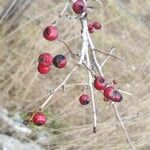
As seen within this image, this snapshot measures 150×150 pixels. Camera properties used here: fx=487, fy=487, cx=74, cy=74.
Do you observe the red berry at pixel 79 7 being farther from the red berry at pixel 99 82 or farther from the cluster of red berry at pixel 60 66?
the red berry at pixel 99 82

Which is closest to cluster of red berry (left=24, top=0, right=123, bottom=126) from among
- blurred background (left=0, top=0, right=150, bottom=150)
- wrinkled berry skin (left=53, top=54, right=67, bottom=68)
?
wrinkled berry skin (left=53, top=54, right=67, bottom=68)

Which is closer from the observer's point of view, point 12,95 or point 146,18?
point 12,95

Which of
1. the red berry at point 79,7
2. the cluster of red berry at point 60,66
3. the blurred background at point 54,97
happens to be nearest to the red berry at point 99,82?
the cluster of red berry at point 60,66

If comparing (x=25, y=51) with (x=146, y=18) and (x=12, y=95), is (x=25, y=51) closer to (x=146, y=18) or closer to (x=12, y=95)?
(x=12, y=95)

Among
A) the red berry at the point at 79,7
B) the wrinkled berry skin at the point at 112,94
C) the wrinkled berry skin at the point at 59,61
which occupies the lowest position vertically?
the wrinkled berry skin at the point at 112,94

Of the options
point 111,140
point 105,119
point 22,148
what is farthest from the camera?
point 105,119

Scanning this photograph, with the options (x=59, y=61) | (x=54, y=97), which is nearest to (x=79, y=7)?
(x=59, y=61)

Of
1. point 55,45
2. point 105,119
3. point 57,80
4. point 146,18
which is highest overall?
point 55,45

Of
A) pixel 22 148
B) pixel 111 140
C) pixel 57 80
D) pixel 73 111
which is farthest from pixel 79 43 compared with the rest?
pixel 22 148

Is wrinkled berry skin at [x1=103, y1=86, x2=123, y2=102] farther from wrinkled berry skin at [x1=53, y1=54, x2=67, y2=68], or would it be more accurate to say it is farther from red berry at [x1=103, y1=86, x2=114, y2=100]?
wrinkled berry skin at [x1=53, y1=54, x2=67, y2=68]
